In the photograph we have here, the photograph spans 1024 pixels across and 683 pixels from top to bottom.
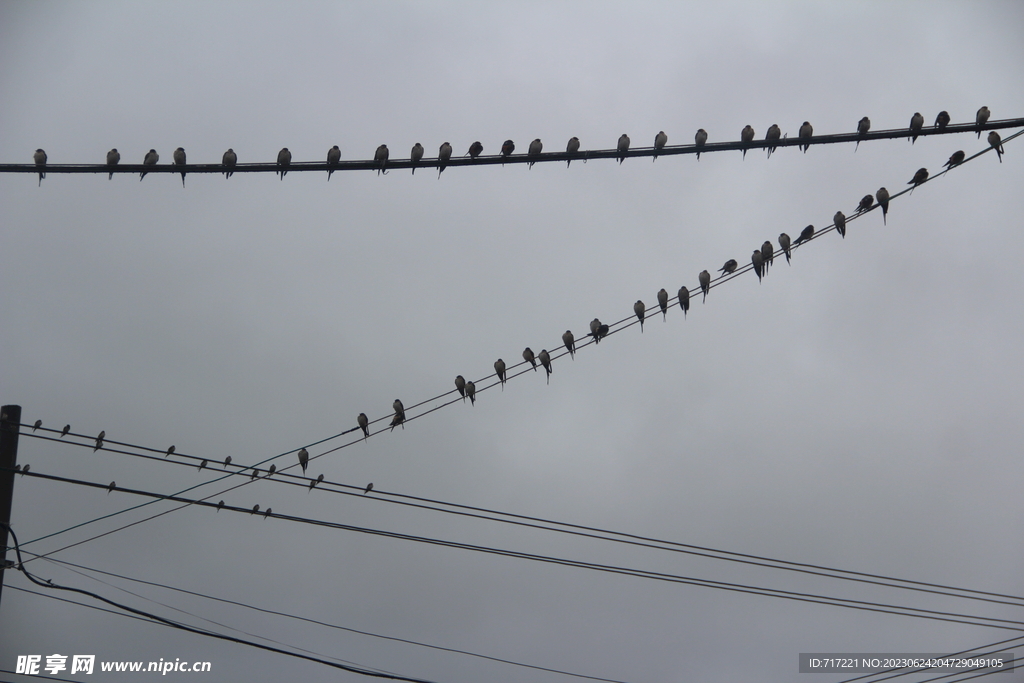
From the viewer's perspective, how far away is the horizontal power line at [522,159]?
29.3 ft

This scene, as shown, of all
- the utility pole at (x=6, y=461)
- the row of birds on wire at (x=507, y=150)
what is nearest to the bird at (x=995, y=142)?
the row of birds on wire at (x=507, y=150)

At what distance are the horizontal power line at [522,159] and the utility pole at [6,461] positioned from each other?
4119mm

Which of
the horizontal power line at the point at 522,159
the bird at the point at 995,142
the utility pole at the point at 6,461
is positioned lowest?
the utility pole at the point at 6,461

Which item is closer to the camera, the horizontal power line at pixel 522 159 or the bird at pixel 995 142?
A: the horizontal power line at pixel 522 159

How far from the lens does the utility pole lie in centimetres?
1037

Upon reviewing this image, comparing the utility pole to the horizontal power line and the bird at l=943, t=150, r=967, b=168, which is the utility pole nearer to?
the horizontal power line

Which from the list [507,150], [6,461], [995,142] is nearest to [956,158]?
[995,142]

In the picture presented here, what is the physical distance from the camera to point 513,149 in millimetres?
15742

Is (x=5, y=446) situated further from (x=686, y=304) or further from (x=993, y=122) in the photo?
(x=993, y=122)

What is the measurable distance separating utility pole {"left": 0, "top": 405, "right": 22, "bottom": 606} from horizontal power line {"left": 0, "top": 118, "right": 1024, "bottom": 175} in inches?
162

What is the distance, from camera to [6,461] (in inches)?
433

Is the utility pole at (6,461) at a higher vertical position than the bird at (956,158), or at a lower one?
lower

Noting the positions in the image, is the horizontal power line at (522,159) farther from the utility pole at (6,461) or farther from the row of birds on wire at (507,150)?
the utility pole at (6,461)

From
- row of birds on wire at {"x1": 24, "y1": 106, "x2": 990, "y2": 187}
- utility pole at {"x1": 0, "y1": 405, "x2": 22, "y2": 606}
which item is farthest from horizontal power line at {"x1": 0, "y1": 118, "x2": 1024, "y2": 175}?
utility pole at {"x1": 0, "y1": 405, "x2": 22, "y2": 606}
